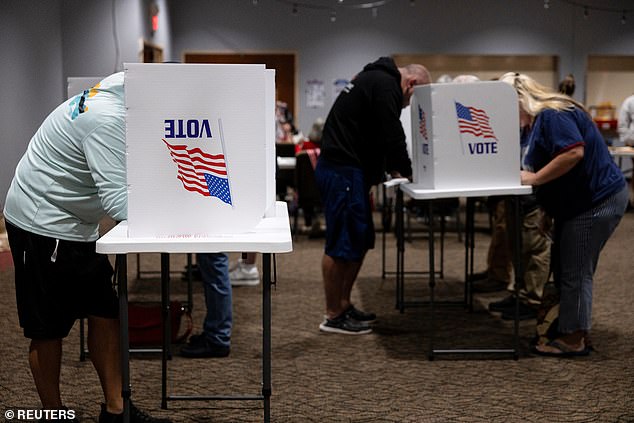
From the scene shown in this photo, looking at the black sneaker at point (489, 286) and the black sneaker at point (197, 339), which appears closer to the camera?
the black sneaker at point (197, 339)

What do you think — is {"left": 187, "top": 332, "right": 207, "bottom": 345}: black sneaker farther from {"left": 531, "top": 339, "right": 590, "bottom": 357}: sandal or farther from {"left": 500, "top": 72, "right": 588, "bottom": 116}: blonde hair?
{"left": 500, "top": 72, "right": 588, "bottom": 116}: blonde hair

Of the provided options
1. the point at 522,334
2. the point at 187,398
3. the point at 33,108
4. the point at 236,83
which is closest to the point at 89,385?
the point at 187,398

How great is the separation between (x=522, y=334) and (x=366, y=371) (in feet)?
3.43

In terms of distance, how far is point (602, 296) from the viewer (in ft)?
16.8

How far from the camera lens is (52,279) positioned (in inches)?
99.7

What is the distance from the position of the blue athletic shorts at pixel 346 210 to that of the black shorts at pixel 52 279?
173 centimetres

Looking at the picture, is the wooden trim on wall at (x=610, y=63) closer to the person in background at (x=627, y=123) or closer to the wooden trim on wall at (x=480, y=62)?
the wooden trim on wall at (x=480, y=62)

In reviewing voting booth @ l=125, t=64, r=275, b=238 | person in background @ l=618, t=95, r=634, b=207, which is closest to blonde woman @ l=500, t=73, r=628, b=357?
voting booth @ l=125, t=64, r=275, b=238

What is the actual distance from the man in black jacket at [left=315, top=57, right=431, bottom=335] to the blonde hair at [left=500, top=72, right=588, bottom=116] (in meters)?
0.56

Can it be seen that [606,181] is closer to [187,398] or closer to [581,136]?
[581,136]

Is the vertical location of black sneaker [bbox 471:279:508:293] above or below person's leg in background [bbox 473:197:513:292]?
below

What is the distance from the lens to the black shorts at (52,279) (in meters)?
2.50

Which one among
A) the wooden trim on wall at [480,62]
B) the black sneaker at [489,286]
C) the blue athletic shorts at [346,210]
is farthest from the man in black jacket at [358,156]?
the wooden trim on wall at [480,62]

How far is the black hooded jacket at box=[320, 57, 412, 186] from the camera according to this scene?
404cm
